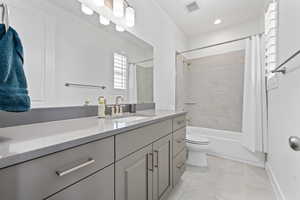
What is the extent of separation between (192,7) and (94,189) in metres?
2.66

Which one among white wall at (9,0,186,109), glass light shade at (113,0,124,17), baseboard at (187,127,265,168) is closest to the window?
white wall at (9,0,186,109)

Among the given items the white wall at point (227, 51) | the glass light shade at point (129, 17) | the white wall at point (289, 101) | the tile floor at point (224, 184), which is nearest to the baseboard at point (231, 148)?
the white wall at point (227, 51)

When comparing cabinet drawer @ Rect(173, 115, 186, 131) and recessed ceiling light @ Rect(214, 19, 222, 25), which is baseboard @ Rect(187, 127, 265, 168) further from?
recessed ceiling light @ Rect(214, 19, 222, 25)

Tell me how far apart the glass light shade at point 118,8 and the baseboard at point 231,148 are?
251 cm

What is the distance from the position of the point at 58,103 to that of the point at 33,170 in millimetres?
669

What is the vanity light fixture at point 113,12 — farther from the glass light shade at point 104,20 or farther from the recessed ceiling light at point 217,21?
the recessed ceiling light at point 217,21

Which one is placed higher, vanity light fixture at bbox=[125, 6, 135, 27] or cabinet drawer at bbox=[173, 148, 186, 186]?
vanity light fixture at bbox=[125, 6, 135, 27]

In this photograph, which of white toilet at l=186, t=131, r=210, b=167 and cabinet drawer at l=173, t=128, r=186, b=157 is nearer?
cabinet drawer at l=173, t=128, r=186, b=157

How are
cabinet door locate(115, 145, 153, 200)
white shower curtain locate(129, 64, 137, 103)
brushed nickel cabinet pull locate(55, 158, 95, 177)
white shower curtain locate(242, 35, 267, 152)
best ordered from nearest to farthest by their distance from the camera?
brushed nickel cabinet pull locate(55, 158, 95, 177)
cabinet door locate(115, 145, 153, 200)
white shower curtain locate(129, 64, 137, 103)
white shower curtain locate(242, 35, 267, 152)

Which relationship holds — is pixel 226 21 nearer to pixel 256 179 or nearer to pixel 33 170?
pixel 256 179

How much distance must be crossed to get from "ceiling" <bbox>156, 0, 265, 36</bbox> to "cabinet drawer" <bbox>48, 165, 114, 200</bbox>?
242 centimetres

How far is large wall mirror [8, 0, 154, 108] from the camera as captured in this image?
0.88m

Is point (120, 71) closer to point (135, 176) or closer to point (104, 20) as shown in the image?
point (104, 20)

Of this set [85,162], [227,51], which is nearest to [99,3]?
[85,162]
